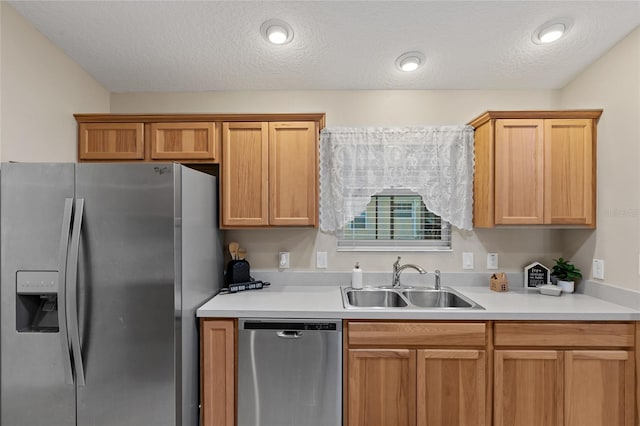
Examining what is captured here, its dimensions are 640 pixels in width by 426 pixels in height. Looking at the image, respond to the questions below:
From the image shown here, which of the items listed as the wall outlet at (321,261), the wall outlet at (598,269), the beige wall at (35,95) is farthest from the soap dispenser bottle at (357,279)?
the beige wall at (35,95)

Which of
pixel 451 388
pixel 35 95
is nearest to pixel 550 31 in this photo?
pixel 451 388

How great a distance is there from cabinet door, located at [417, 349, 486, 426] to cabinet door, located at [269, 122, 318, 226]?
1132 millimetres

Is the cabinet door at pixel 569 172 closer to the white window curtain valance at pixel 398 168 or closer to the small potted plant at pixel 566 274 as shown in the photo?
the small potted plant at pixel 566 274

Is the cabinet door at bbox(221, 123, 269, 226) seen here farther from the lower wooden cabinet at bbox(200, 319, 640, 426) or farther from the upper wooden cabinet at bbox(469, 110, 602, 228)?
the upper wooden cabinet at bbox(469, 110, 602, 228)

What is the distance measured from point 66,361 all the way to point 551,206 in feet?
9.71

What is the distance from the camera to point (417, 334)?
1808mm

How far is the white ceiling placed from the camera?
1.76 m

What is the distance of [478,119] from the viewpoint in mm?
2303

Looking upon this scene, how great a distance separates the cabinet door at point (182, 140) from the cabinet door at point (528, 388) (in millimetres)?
2252

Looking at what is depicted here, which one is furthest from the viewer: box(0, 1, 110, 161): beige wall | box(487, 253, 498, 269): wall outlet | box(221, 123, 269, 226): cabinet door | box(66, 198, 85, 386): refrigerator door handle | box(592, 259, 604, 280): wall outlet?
box(487, 253, 498, 269): wall outlet

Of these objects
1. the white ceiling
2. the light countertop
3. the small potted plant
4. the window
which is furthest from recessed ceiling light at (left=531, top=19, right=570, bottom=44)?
the light countertop

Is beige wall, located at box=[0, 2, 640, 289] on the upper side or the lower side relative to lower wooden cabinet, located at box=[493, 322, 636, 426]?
upper

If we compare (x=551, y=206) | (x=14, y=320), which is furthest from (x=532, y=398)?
(x=14, y=320)

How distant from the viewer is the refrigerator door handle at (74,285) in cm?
155
